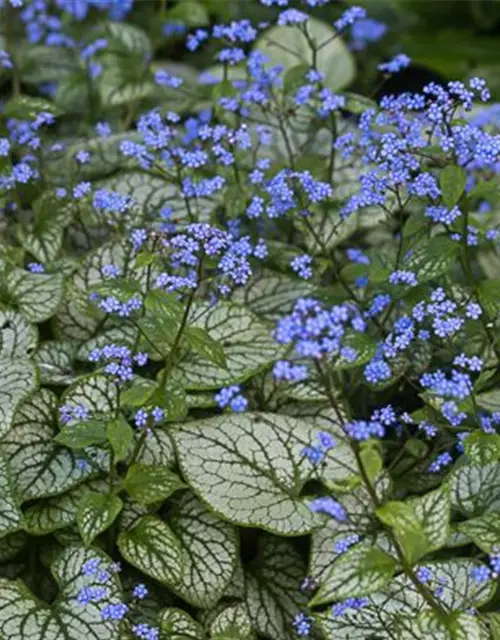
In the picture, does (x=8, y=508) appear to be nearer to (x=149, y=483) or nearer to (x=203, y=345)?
(x=149, y=483)

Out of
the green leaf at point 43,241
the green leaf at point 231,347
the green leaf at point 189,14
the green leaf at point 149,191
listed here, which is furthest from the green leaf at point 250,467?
the green leaf at point 189,14

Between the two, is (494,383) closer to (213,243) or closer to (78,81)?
(213,243)

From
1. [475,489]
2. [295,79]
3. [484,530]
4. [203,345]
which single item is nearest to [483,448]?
[484,530]

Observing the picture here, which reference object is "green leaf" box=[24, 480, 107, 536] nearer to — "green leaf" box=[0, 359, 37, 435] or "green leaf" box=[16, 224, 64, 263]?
"green leaf" box=[0, 359, 37, 435]

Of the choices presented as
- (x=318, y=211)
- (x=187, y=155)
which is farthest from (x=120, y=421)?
(x=318, y=211)

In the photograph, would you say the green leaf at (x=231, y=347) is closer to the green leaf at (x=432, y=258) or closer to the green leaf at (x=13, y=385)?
the green leaf at (x=13, y=385)

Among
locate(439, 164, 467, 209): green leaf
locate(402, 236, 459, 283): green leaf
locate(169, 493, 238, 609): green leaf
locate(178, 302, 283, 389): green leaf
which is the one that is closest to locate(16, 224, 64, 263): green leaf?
locate(178, 302, 283, 389): green leaf
